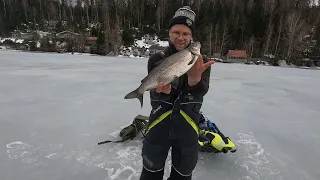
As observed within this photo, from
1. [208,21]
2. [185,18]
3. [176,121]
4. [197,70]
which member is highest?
[208,21]

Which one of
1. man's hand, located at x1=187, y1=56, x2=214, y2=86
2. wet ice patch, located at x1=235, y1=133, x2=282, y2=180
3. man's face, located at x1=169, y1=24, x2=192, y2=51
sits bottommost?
wet ice patch, located at x1=235, y1=133, x2=282, y2=180

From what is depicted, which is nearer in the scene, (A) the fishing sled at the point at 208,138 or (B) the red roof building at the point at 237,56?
(A) the fishing sled at the point at 208,138

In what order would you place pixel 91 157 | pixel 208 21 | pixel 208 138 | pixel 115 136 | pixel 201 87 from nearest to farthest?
pixel 201 87, pixel 91 157, pixel 208 138, pixel 115 136, pixel 208 21

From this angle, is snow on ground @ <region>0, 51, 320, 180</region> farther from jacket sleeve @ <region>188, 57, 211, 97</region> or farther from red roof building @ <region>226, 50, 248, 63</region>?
red roof building @ <region>226, 50, 248, 63</region>

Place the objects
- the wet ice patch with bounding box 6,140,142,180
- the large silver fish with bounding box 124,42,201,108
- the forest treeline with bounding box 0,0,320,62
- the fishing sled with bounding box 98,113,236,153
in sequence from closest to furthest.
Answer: the large silver fish with bounding box 124,42,201,108
the wet ice patch with bounding box 6,140,142,180
the fishing sled with bounding box 98,113,236,153
the forest treeline with bounding box 0,0,320,62

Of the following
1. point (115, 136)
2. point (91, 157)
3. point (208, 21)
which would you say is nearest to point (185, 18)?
point (91, 157)

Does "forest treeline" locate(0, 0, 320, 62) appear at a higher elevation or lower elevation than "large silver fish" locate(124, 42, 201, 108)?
higher

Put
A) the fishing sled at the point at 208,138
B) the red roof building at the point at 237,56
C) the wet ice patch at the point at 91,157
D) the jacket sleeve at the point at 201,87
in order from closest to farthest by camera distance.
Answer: the jacket sleeve at the point at 201,87 < the wet ice patch at the point at 91,157 < the fishing sled at the point at 208,138 < the red roof building at the point at 237,56

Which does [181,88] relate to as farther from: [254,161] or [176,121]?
[254,161]

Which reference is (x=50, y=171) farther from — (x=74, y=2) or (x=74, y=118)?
(x=74, y=2)

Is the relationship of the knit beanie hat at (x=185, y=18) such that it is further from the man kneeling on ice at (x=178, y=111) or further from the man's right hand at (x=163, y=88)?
the man's right hand at (x=163, y=88)

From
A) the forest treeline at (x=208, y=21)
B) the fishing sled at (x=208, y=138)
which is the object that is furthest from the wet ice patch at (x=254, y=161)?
the forest treeline at (x=208, y=21)

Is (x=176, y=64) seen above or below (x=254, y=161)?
above

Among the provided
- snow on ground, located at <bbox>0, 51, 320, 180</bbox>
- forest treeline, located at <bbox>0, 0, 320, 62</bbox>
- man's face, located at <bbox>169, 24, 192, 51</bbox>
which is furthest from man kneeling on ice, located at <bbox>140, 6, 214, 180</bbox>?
forest treeline, located at <bbox>0, 0, 320, 62</bbox>
